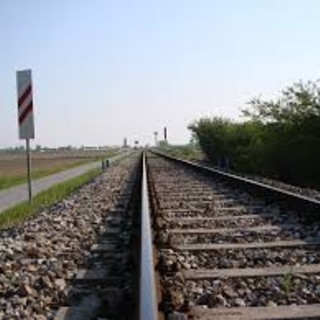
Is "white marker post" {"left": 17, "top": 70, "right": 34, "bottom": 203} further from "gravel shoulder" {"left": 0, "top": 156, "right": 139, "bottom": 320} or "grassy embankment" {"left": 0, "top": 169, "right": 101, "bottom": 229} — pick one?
"gravel shoulder" {"left": 0, "top": 156, "right": 139, "bottom": 320}

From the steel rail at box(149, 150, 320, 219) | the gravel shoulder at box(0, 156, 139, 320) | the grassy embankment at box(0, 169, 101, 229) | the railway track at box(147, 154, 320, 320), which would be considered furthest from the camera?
the grassy embankment at box(0, 169, 101, 229)

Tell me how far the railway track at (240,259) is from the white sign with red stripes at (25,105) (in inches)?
163

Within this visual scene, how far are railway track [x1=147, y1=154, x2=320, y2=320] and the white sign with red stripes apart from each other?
413 centimetres

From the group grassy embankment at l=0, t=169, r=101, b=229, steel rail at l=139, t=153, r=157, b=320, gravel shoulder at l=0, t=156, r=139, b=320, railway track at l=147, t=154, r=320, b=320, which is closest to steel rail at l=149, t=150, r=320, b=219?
railway track at l=147, t=154, r=320, b=320

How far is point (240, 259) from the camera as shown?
8109mm

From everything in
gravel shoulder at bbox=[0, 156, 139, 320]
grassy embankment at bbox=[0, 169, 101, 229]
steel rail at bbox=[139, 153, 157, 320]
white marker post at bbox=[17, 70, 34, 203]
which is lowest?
grassy embankment at bbox=[0, 169, 101, 229]

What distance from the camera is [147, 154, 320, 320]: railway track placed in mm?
5805

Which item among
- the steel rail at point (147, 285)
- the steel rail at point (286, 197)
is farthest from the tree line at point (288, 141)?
the steel rail at point (147, 285)

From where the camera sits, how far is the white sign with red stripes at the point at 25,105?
1753 centimetres

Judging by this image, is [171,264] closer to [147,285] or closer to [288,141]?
[147,285]

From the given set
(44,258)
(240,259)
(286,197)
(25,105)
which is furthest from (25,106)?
(240,259)

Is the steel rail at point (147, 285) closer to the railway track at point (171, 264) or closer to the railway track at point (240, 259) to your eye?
the railway track at point (171, 264)

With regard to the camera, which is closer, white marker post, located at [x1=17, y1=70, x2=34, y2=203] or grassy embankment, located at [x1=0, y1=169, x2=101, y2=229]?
grassy embankment, located at [x1=0, y1=169, x2=101, y2=229]

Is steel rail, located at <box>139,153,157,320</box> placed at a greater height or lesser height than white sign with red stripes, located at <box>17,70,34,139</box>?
lesser
